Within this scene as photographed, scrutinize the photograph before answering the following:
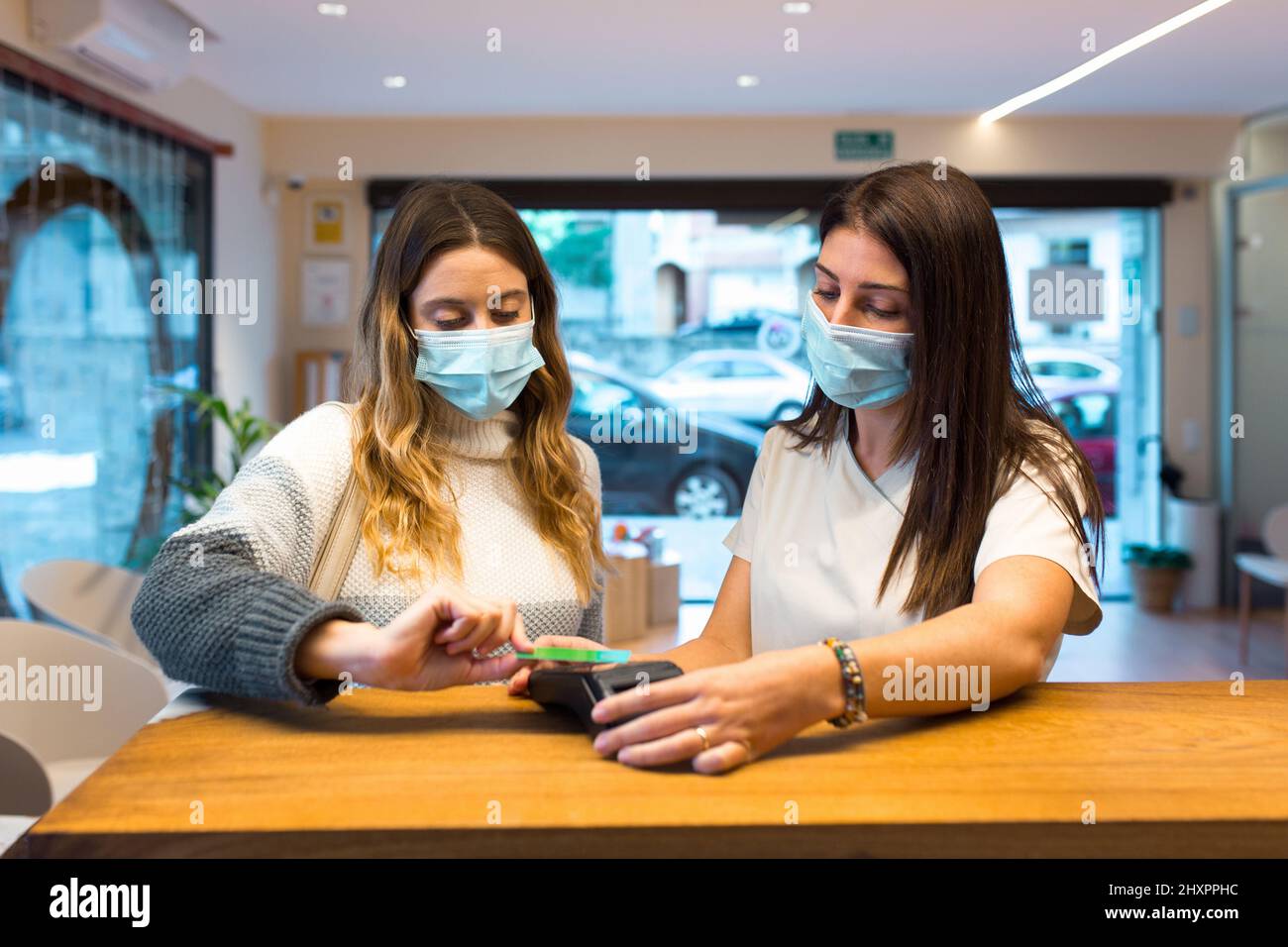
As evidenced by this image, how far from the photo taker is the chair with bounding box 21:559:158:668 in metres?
3.41

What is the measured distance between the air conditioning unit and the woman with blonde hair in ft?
9.75

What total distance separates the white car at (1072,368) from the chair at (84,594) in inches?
224

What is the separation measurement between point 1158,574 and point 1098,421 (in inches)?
43.1

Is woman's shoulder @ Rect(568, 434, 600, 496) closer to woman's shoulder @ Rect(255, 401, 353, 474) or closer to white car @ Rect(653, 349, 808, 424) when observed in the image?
woman's shoulder @ Rect(255, 401, 353, 474)

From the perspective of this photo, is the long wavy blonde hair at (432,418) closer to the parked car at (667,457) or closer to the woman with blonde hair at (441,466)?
the woman with blonde hair at (441,466)

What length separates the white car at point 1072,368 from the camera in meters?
7.40

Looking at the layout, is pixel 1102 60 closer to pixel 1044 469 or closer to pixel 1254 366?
pixel 1254 366

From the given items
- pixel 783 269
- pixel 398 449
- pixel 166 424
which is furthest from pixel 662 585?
pixel 398 449

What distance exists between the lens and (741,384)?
719 cm

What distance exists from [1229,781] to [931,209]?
80cm

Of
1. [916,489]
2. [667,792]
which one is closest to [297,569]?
[667,792]

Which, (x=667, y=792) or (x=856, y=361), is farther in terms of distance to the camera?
(x=856, y=361)

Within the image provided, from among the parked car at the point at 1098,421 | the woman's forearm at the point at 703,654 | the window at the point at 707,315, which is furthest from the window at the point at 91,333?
the parked car at the point at 1098,421

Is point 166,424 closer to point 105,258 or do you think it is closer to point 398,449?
point 105,258
